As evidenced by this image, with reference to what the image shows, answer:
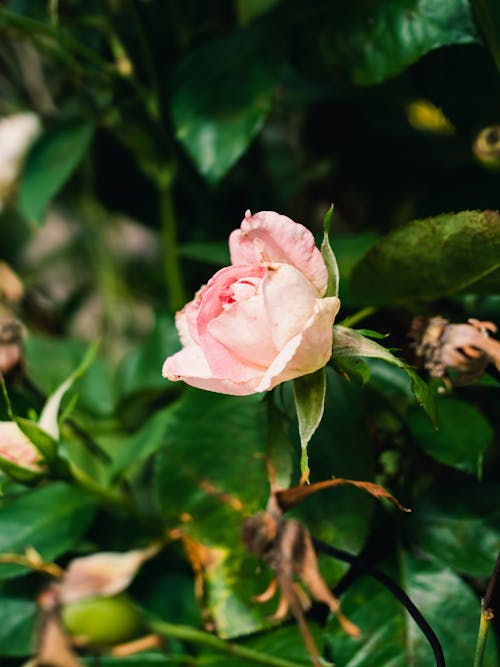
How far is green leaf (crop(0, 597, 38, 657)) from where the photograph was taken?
1.38 ft

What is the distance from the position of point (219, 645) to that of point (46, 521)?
5.2 inches

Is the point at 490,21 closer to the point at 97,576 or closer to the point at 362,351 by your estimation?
the point at 362,351

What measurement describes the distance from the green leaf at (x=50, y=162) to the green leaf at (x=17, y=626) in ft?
0.87

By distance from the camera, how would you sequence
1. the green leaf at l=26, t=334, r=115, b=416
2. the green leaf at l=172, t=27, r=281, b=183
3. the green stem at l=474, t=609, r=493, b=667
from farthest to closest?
the green leaf at l=26, t=334, r=115, b=416
the green leaf at l=172, t=27, r=281, b=183
the green stem at l=474, t=609, r=493, b=667

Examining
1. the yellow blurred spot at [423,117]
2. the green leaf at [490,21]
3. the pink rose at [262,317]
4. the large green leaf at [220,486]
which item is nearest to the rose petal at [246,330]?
the pink rose at [262,317]

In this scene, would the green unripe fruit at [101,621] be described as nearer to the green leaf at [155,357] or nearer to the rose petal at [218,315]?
the rose petal at [218,315]

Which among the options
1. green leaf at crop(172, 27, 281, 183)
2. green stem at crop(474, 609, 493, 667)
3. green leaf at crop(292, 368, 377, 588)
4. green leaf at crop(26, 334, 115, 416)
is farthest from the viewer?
green leaf at crop(26, 334, 115, 416)

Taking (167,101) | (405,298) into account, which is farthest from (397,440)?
(167,101)

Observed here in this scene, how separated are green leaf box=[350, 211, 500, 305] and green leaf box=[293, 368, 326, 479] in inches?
3.2

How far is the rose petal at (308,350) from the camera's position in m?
0.29

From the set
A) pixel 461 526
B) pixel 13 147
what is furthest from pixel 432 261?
pixel 13 147

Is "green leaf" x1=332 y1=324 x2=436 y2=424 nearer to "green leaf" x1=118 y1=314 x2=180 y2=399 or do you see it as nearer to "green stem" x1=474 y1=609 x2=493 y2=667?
"green stem" x1=474 y1=609 x2=493 y2=667

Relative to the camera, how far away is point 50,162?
0.59m

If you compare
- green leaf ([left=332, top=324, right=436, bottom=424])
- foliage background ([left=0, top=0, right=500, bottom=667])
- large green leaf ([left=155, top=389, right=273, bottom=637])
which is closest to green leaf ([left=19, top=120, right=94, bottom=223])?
foliage background ([left=0, top=0, right=500, bottom=667])
